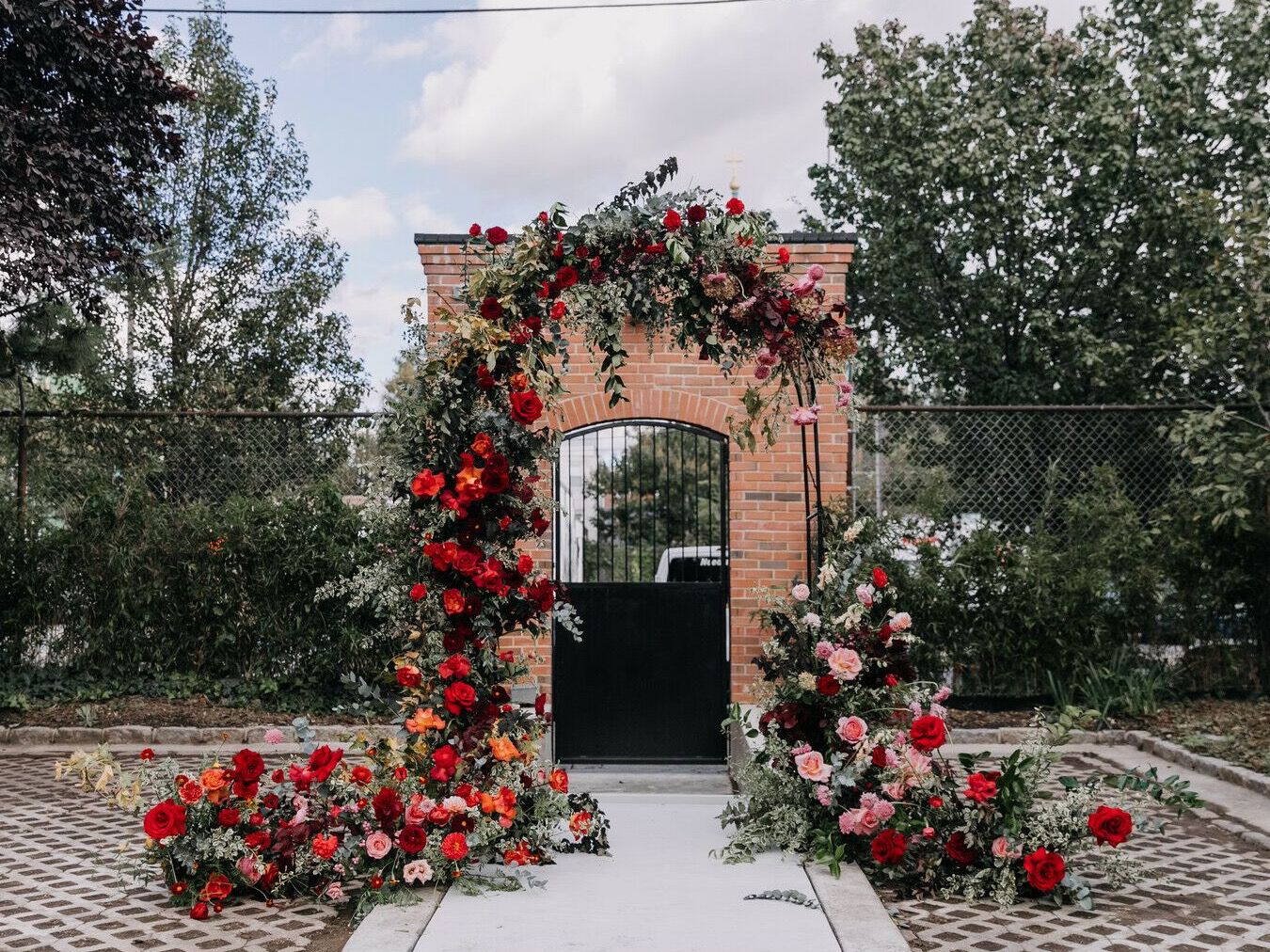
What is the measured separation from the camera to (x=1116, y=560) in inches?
326

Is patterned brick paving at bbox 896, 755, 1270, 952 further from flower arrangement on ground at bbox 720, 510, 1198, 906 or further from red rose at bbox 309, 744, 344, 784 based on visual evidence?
red rose at bbox 309, 744, 344, 784

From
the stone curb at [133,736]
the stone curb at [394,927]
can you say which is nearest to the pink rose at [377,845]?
the stone curb at [394,927]

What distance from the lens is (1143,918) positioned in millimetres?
4156

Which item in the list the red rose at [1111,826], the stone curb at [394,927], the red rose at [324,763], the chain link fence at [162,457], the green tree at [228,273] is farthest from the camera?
the green tree at [228,273]

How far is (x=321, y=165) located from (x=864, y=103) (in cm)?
730

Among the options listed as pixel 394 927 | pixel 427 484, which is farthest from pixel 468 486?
pixel 394 927

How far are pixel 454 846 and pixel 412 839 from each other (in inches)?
6.8

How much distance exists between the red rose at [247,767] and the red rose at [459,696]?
0.80m

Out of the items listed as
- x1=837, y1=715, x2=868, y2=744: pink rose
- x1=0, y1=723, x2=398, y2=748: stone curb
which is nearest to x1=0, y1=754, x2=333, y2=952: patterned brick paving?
x1=0, y1=723, x2=398, y2=748: stone curb

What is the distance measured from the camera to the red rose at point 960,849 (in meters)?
4.47

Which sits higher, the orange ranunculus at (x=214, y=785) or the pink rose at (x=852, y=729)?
the pink rose at (x=852, y=729)

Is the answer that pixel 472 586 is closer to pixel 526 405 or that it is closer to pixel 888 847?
pixel 526 405

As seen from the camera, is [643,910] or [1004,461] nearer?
[643,910]

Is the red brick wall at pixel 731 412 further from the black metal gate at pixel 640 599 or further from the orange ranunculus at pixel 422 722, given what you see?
the orange ranunculus at pixel 422 722
